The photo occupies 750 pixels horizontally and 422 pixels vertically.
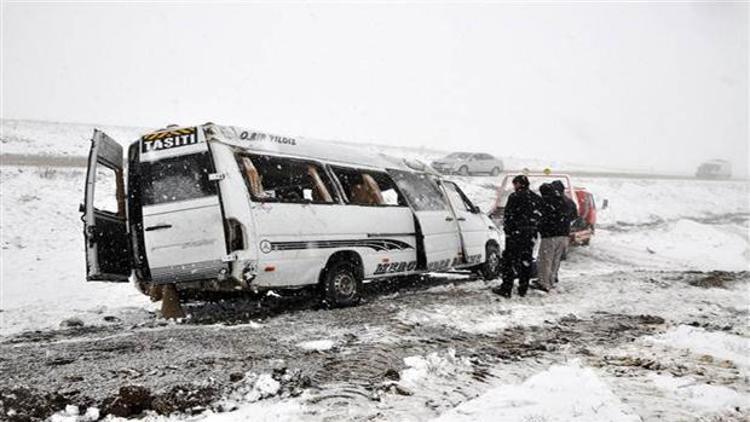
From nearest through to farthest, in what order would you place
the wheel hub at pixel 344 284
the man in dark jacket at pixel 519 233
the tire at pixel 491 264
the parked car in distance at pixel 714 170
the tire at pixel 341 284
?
1. the tire at pixel 341 284
2. the wheel hub at pixel 344 284
3. the man in dark jacket at pixel 519 233
4. the tire at pixel 491 264
5. the parked car in distance at pixel 714 170

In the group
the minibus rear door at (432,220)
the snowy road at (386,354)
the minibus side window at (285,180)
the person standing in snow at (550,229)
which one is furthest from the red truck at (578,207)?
the minibus side window at (285,180)

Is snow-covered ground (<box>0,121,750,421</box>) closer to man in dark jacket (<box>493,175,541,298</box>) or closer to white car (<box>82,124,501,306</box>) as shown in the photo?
man in dark jacket (<box>493,175,541,298</box>)

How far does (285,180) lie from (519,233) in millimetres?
3445

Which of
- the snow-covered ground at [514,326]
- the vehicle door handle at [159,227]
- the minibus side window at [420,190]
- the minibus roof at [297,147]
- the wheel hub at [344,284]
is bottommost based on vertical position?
the snow-covered ground at [514,326]

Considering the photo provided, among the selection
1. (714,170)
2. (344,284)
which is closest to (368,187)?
(344,284)

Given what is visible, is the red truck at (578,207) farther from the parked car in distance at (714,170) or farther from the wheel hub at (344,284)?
the parked car in distance at (714,170)

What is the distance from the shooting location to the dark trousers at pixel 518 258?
8211 millimetres

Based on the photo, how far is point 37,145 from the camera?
2358cm

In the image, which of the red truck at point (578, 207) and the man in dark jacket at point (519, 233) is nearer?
the man in dark jacket at point (519, 233)

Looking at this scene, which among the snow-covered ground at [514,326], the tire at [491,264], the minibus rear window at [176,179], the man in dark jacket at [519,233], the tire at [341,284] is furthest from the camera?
the tire at [491,264]

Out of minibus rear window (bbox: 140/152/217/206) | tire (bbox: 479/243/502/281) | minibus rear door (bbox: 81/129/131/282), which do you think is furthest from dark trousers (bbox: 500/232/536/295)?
minibus rear door (bbox: 81/129/131/282)

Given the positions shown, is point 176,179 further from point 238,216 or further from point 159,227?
point 238,216

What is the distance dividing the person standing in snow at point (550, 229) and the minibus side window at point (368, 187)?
7.54 feet

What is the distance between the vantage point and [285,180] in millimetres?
7641
